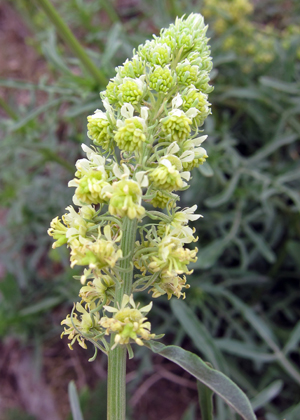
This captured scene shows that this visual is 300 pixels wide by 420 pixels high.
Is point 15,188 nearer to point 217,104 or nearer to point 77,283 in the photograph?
point 77,283

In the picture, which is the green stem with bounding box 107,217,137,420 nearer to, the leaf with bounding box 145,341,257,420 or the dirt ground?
the leaf with bounding box 145,341,257,420

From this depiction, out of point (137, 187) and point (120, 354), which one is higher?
point (137, 187)

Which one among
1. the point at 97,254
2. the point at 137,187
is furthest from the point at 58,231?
the point at 137,187

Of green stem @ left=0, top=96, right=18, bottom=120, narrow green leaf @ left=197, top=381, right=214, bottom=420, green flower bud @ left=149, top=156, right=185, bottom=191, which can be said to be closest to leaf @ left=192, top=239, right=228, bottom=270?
narrow green leaf @ left=197, top=381, right=214, bottom=420

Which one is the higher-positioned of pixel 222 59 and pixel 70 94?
pixel 70 94

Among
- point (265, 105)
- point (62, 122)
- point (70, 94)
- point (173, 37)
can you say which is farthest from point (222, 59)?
point (62, 122)

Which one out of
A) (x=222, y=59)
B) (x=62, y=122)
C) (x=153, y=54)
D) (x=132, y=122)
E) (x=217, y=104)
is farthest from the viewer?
(x=62, y=122)

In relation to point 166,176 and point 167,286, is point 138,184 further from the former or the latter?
point 167,286
